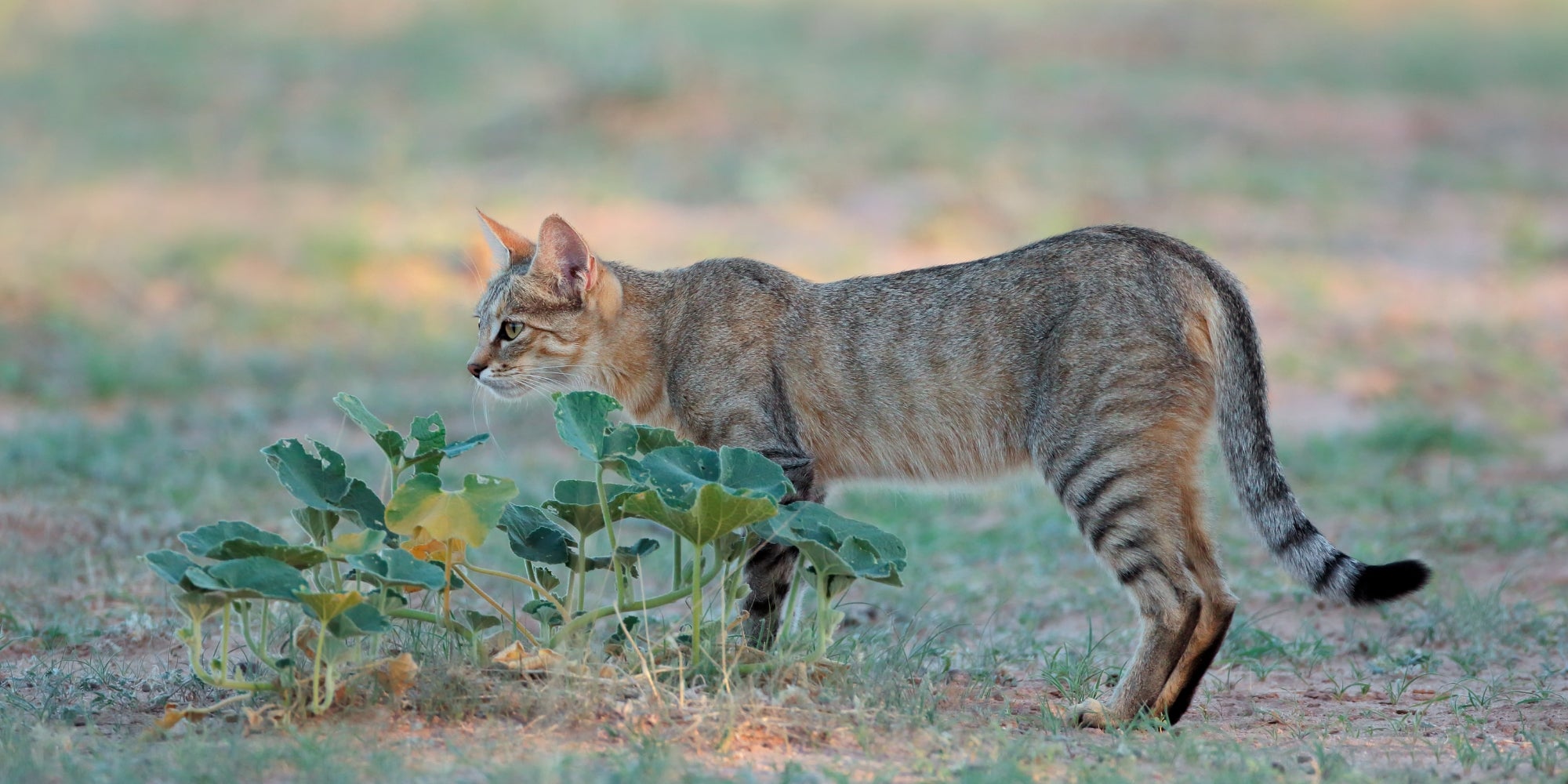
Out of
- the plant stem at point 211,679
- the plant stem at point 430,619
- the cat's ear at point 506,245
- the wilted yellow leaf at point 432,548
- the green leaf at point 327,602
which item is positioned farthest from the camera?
the cat's ear at point 506,245

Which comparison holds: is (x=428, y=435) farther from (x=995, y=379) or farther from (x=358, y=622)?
(x=995, y=379)

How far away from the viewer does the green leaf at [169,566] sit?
389cm

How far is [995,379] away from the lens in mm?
5066

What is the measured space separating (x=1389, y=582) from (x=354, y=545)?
2896 mm

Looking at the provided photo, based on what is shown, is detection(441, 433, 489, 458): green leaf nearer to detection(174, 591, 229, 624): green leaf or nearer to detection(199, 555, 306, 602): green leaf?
detection(199, 555, 306, 602): green leaf

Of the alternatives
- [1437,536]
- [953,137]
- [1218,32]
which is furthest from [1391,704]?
[1218,32]

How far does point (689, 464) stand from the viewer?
4.25 m

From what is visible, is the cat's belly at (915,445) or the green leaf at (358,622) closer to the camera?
the green leaf at (358,622)

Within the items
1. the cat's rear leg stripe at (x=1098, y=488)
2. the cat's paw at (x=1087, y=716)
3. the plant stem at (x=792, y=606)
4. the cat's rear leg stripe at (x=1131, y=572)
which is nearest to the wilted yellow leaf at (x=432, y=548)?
the plant stem at (x=792, y=606)

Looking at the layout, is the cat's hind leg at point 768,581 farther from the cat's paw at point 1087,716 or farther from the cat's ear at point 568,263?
the cat's ear at point 568,263

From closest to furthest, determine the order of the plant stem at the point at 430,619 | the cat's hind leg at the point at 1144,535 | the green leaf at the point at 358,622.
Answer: the green leaf at the point at 358,622
the plant stem at the point at 430,619
the cat's hind leg at the point at 1144,535

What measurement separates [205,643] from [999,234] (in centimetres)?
942

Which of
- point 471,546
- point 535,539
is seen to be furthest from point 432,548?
point 535,539

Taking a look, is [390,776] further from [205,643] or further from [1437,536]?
[1437,536]
